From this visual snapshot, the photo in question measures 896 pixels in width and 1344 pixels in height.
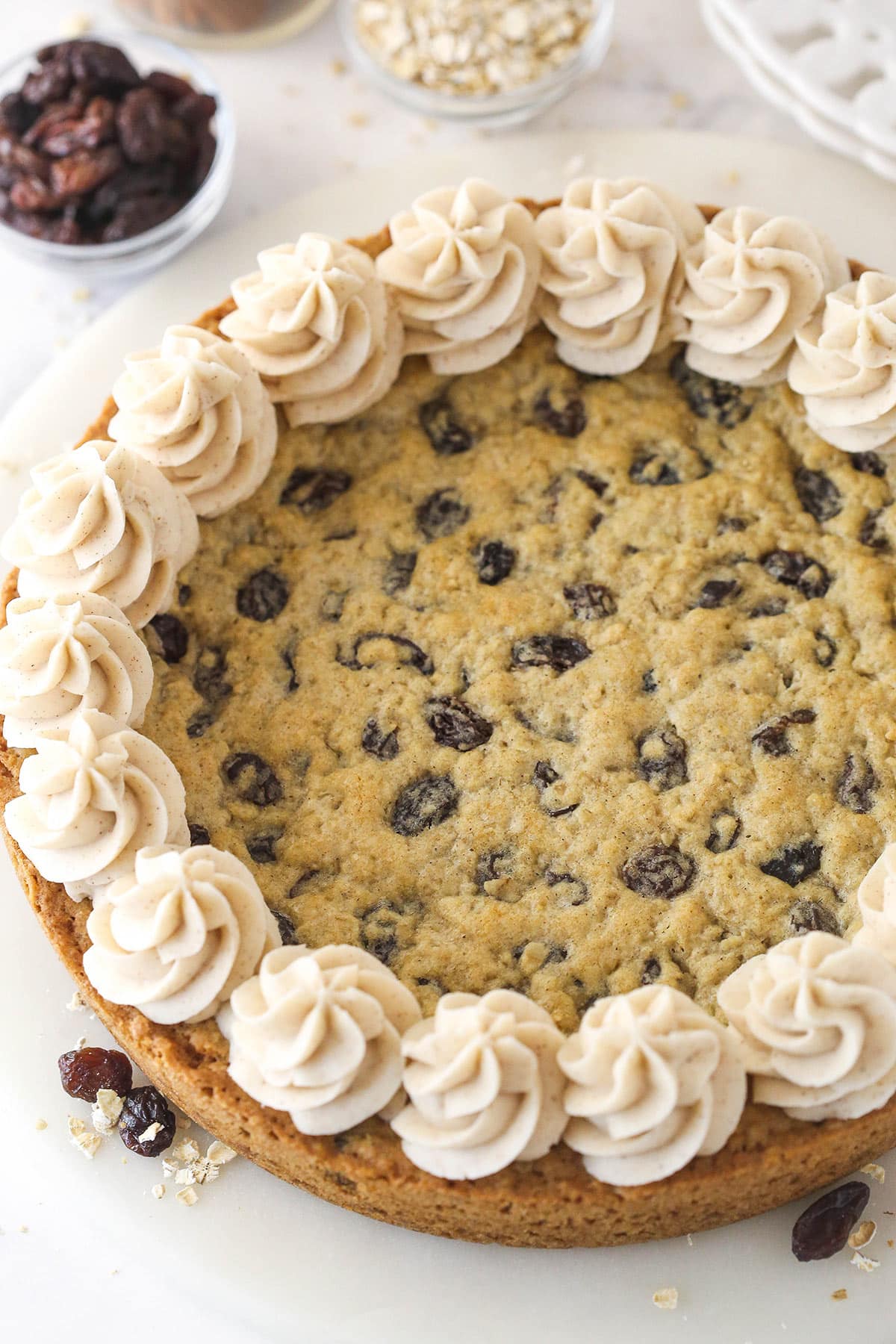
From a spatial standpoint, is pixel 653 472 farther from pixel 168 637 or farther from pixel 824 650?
pixel 168 637

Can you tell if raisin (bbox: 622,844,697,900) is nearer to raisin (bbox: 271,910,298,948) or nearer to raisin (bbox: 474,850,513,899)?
raisin (bbox: 474,850,513,899)

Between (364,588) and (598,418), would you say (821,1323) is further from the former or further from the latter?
(598,418)

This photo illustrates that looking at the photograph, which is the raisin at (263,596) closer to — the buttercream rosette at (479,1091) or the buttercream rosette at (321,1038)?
the buttercream rosette at (321,1038)

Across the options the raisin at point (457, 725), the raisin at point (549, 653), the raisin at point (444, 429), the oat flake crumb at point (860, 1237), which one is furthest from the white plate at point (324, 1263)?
the raisin at point (444, 429)

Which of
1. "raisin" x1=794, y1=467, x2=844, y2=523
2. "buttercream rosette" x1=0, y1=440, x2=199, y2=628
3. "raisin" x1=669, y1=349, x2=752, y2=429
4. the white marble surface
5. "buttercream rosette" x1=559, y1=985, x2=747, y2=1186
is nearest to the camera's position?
"buttercream rosette" x1=559, y1=985, x2=747, y2=1186

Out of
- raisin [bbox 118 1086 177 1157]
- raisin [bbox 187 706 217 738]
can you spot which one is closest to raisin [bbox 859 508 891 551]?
raisin [bbox 187 706 217 738]

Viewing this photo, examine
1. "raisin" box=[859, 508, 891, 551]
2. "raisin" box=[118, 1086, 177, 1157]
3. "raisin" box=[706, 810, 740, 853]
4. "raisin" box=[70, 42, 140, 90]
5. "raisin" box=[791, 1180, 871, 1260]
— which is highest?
"raisin" box=[70, 42, 140, 90]

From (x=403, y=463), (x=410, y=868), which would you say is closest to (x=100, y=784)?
(x=410, y=868)
